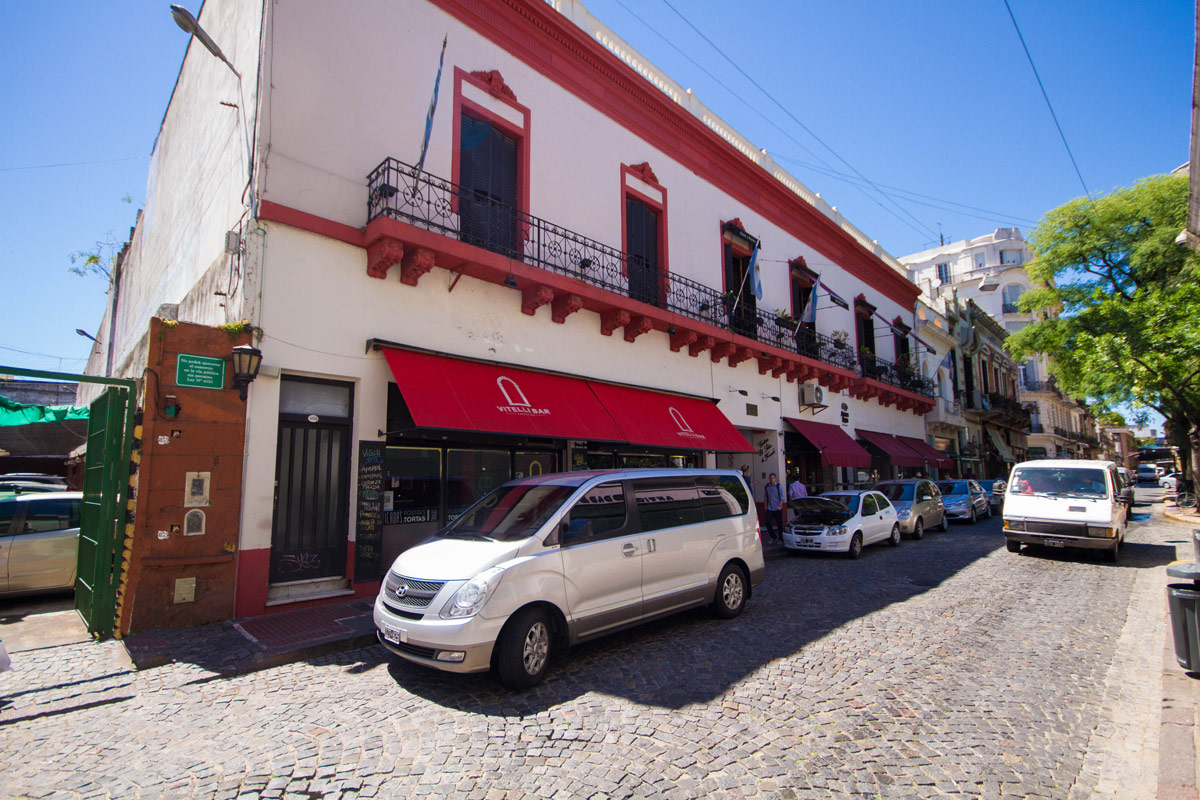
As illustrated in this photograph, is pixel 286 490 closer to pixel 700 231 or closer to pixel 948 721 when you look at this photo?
pixel 948 721

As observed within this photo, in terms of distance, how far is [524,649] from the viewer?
16.8 ft

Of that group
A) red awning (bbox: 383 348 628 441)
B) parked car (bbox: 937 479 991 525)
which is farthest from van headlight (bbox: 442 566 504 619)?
parked car (bbox: 937 479 991 525)

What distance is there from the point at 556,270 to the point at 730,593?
7015mm

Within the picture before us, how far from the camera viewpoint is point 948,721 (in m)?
4.50

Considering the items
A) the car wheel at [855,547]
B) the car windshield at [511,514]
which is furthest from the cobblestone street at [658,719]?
the car wheel at [855,547]

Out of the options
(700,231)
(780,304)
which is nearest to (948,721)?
(700,231)

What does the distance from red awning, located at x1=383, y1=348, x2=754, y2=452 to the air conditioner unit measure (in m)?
5.78

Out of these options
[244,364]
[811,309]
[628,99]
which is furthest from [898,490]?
[244,364]

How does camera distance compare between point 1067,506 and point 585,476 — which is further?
point 1067,506

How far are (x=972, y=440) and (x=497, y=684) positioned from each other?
37.2 metres

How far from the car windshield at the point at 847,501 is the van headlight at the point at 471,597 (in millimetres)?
10183

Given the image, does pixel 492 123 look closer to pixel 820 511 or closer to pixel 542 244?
pixel 542 244

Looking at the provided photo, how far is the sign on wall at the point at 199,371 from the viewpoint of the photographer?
7.18 metres

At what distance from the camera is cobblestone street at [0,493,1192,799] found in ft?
12.1
